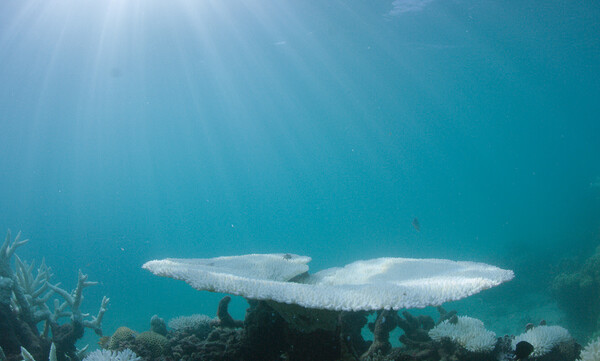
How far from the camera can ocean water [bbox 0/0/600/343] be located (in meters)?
29.4

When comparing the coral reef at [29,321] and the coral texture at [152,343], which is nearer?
the coral texture at [152,343]

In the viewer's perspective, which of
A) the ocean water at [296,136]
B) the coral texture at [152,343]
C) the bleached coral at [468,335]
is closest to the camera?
the bleached coral at [468,335]

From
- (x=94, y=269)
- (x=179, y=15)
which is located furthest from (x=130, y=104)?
(x=94, y=269)

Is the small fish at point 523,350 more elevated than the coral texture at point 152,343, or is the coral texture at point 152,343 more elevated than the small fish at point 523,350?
the small fish at point 523,350

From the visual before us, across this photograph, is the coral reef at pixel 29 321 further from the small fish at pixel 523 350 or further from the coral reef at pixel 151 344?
the small fish at pixel 523 350

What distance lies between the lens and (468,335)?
3.55 m

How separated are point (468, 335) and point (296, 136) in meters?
81.8

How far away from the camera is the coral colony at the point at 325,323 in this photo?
2.61 m

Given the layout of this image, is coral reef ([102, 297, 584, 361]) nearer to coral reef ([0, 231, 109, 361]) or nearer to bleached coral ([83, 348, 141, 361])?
bleached coral ([83, 348, 141, 361])

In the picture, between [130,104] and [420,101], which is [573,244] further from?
[130,104]

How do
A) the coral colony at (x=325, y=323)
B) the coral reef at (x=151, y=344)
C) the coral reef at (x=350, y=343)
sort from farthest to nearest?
1. the coral reef at (x=151, y=344)
2. the coral reef at (x=350, y=343)
3. the coral colony at (x=325, y=323)

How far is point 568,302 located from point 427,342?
1445cm

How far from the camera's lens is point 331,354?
119 inches

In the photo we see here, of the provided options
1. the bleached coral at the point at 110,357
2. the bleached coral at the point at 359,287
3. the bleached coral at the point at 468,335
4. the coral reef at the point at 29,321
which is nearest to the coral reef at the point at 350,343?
the bleached coral at the point at 468,335
